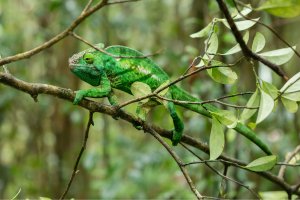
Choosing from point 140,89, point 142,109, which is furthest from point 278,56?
point 142,109

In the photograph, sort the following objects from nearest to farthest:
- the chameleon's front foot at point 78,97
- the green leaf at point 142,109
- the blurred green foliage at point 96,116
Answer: the chameleon's front foot at point 78,97, the green leaf at point 142,109, the blurred green foliage at point 96,116

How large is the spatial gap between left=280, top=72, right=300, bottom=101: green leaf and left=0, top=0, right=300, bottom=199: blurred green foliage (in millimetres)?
1423

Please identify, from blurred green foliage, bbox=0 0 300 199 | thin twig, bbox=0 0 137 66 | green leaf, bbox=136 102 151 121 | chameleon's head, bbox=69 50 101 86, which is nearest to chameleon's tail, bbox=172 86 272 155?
green leaf, bbox=136 102 151 121

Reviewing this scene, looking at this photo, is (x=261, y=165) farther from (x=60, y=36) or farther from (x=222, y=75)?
(x=60, y=36)

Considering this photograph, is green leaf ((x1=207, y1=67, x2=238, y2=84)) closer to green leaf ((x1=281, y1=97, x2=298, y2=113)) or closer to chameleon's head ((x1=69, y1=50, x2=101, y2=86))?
green leaf ((x1=281, y1=97, x2=298, y2=113))

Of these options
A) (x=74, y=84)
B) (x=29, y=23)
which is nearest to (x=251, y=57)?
(x=74, y=84)

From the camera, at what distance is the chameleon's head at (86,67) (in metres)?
1.43

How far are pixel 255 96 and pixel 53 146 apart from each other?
11.2 feet

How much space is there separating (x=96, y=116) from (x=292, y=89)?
2.49 m

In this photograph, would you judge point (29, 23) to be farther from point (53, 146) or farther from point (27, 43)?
point (53, 146)

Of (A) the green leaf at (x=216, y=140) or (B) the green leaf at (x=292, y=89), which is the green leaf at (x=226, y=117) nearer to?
(A) the green leaf at (x=216, y=140)

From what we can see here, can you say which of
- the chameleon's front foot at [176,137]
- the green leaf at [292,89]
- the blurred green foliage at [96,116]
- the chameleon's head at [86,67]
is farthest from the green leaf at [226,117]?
the blurred green foliage at [96,116]

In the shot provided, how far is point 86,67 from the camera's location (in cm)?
143

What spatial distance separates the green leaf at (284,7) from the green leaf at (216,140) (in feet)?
1.08
